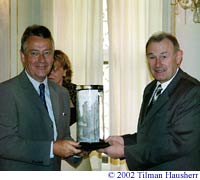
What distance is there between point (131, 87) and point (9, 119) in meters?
1.32

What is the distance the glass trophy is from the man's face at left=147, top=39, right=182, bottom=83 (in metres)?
0.32

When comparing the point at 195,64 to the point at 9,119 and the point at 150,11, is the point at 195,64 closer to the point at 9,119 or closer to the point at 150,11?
the point at 150,11

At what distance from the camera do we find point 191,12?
295 centimetres

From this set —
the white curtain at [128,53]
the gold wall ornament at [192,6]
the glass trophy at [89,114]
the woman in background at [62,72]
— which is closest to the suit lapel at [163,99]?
the glass trophy at [89,114]

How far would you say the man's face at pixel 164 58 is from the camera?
6.42 feet

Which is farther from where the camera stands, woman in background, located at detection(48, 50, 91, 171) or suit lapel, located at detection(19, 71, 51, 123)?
woman in background, located at detection(48, 50, 91, 171)

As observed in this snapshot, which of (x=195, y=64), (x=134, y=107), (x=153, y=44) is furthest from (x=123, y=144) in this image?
(x=195, y=64)

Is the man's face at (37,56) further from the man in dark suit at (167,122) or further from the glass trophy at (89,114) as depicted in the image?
the man in dark suit at (167,122)

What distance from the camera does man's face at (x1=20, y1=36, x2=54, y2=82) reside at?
6.23 ft

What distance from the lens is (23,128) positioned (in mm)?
1855

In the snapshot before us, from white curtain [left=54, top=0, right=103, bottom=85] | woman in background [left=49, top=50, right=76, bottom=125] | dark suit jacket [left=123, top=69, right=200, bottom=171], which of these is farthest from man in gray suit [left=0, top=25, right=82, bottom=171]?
white curtain [left=54, top=0, right=103, bottom=85]

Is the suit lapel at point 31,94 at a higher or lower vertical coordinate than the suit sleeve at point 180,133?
higher

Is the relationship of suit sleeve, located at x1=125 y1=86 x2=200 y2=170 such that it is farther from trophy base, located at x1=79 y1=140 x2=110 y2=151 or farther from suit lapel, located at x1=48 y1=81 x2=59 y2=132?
suit lapel, located at x1=48 y1=81 x2=59 y2=132

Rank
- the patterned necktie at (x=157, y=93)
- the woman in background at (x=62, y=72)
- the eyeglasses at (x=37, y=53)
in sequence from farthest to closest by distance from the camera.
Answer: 1. the woman in background at (x=62, y=72)
2. the patterned necktie at (x=157, y=93)
3. the eyeglasses at (x=37, y=53)
